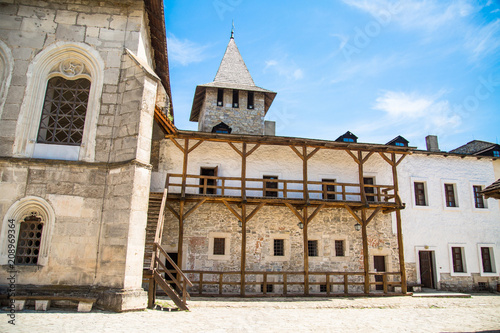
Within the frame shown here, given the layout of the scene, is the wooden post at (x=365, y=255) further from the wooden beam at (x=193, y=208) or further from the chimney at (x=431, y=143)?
the chimney at (x=431, y=143)

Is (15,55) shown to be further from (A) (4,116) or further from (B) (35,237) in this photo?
(B) (35,237)

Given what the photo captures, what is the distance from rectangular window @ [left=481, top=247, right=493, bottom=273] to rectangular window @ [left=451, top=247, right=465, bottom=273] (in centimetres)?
112

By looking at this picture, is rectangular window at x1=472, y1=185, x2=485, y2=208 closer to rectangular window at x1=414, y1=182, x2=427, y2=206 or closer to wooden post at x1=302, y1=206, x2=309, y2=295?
rectangular window at x1=414, y1=182, x2=427, y2=206

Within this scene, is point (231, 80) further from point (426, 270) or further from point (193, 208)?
point (426, 270)

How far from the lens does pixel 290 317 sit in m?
8.16

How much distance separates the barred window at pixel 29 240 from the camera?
7.33 meters

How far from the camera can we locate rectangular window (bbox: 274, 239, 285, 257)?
14.2 meters

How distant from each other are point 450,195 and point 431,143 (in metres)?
3.34

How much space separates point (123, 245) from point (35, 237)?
204 cm

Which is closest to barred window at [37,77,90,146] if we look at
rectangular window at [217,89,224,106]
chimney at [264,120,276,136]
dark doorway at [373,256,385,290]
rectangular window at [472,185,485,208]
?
rectangular window at [217,89,224,106]

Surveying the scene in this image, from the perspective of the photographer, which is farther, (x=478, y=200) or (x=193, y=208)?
(x=478, y=200)

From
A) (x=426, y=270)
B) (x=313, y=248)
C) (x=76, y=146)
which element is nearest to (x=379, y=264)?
(x=426, y=270)

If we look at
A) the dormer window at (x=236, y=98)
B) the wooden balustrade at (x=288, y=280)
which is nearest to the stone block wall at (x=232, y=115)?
the dormer window at (x=236, y=98)

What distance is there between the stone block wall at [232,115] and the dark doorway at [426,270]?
33.9 ft
